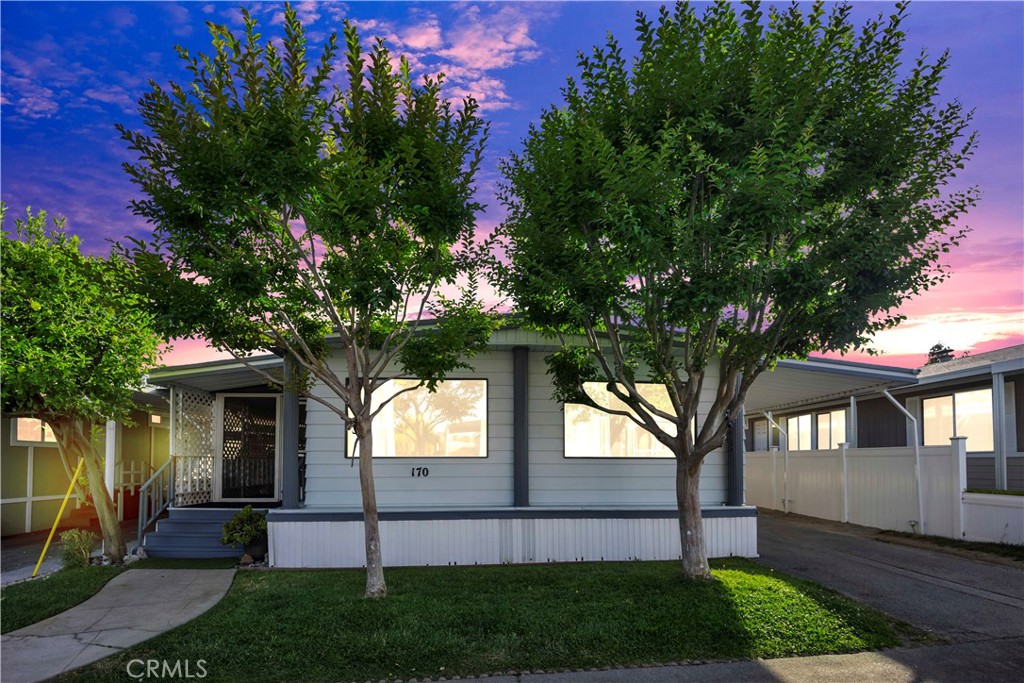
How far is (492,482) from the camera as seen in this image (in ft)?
36.6

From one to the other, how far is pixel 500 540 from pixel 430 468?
4.98ft

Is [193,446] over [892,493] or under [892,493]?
over

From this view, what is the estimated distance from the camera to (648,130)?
8031 millimetres

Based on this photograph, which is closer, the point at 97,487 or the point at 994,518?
the point at 97,487

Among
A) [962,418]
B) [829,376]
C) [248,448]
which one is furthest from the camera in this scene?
[962,418]

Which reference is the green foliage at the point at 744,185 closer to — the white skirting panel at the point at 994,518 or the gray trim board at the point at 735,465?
the gray trim board at the point at 735,465

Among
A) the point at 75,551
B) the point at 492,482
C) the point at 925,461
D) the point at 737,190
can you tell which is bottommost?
the point at 75,551

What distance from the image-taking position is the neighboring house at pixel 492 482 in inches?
416

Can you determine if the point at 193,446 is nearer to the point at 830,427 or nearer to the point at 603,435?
the point at 603,435

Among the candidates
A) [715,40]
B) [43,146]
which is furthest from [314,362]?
[43,146]

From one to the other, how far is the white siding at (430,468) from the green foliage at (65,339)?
2.74 m

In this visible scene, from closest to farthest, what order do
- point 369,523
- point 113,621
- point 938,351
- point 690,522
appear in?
point 113,621
point 369,523
point 690,522
point 938,351

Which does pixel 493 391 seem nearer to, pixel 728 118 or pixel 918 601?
pixel 728 118

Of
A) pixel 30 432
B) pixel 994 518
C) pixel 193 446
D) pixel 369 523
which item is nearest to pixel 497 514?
pixel 369 523
